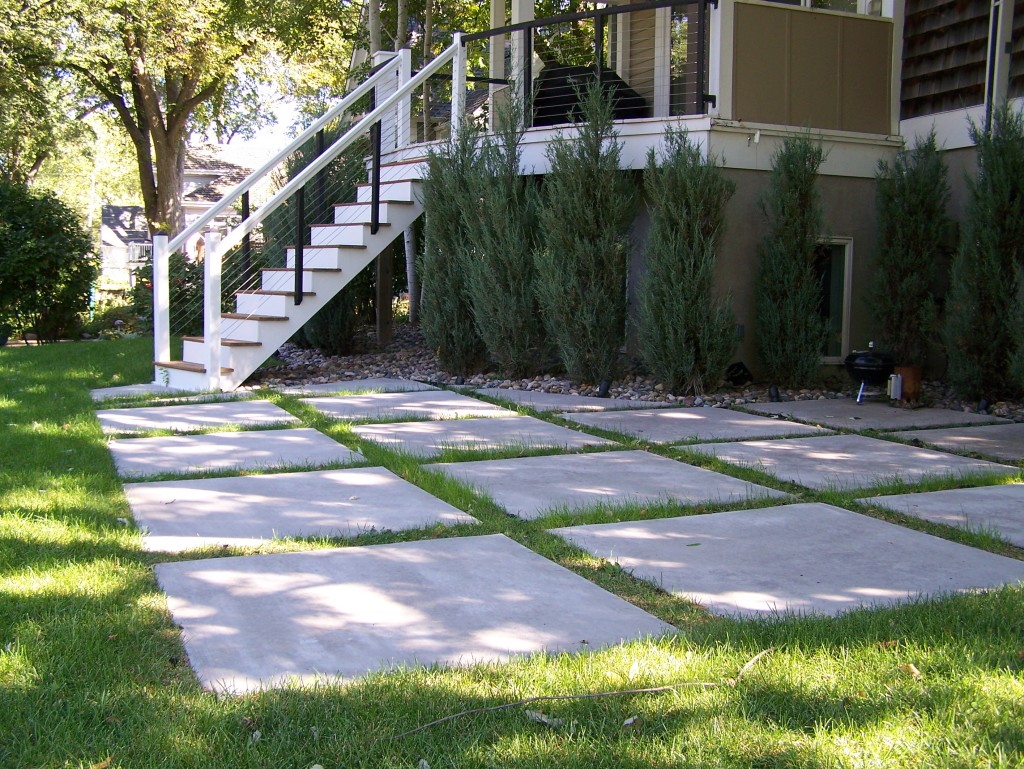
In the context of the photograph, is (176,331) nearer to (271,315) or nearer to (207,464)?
(271,315)

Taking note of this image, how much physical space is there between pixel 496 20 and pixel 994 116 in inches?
269

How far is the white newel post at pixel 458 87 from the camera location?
10237 millimetres

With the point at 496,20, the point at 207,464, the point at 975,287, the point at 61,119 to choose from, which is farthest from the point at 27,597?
the point at 61,119

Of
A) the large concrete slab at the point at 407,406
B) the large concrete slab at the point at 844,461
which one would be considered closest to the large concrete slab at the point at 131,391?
the large concrete slab at the point at 407,406

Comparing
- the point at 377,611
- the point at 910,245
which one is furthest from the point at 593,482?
the point at 910,245

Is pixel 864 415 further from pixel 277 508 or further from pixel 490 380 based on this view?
pixel 277 508

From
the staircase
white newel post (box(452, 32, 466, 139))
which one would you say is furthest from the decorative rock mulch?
white newel post (box(452, 32, 466, 139))

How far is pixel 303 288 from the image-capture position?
952 centimetres

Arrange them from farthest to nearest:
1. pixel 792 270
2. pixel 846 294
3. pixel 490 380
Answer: pixel 846 294, pixel 490 380, pixel 792 270

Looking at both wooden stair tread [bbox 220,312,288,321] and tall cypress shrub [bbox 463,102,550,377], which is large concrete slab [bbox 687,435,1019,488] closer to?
tall cypress shrub [bbox 463,102,550,377]

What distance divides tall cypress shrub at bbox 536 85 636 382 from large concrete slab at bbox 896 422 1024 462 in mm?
2880

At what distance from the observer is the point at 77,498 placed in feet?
15.6

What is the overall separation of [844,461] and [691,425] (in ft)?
4.73

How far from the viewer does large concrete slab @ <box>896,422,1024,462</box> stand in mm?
6250
